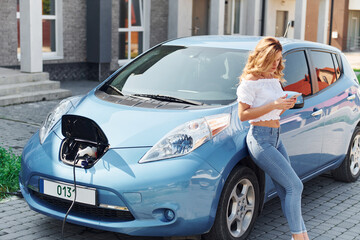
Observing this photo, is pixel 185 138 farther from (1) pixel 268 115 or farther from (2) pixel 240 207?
(2) pixel 240 207

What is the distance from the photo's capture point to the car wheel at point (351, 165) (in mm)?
6832

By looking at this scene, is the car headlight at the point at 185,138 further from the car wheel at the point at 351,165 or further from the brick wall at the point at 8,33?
the brick wall at the point at 8,33

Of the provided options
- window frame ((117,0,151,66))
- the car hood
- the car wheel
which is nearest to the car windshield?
the car hood

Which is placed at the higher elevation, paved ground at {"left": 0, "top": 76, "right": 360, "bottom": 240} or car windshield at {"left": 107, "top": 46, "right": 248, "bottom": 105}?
car windshield at {"left": 107, "top": 46, "right": 248, "bottom": 105}

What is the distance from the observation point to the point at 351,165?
6.98 meters

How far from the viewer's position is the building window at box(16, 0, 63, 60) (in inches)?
585

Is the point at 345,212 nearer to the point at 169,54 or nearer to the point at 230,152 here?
the point at 230,152

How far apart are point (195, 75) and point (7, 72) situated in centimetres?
762

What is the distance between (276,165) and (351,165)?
2.84 metres

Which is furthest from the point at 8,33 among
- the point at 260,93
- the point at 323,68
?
the point at 260,93

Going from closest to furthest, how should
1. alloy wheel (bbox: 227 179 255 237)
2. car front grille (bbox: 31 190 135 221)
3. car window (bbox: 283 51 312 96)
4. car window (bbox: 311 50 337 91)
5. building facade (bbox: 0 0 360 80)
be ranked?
car front grille (bbox: 31 190 135 221) → alloy wheel (bbox: 227 179 255 237) → car window (bbox: 283 51 312 96) → car window (bbox: 311 50 337 91) → building facade (bbox: 0 0 360 80)

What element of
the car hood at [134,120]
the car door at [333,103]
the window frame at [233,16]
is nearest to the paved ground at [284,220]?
the car door at [333,103]

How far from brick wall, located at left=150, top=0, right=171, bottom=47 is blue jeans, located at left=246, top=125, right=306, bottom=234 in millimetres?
13896

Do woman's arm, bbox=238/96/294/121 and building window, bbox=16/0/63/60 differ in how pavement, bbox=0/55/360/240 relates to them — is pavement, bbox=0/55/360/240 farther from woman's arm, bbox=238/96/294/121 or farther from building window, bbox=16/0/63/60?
building window, bbox=16/0/63/60
